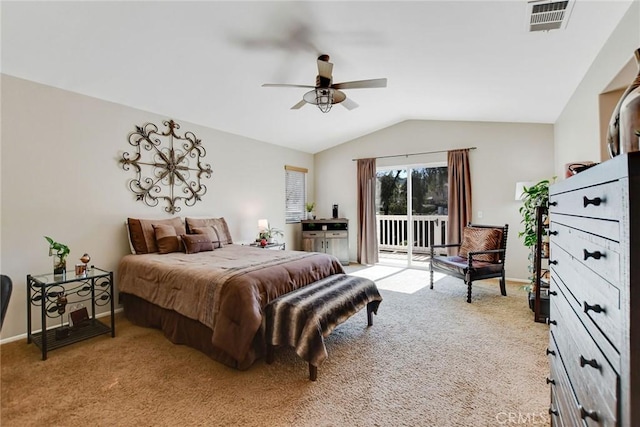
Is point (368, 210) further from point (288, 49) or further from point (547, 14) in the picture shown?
point (547, 14)

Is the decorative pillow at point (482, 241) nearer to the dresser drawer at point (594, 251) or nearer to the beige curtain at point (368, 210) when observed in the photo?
the beige curtain at point (368, 210)

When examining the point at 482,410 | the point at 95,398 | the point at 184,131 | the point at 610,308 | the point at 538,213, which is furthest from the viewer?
the point at 184,131

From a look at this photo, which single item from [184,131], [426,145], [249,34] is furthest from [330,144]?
[249,34]

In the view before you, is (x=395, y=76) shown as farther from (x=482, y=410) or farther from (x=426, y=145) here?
(x=482, y=410)

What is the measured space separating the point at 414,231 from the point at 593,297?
5523 mm

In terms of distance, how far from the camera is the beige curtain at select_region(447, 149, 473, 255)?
5.11m

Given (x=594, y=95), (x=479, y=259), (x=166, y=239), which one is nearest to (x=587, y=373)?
(x=594, y=95)

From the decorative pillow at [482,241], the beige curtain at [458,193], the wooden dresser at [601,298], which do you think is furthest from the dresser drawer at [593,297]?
the beige curtain at [458,193]

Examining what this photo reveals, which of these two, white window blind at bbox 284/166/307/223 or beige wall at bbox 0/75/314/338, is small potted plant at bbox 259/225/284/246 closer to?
white window blind at bbox 284/166/307/223

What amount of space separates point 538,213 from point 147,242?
4.51m

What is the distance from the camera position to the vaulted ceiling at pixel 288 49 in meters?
2.25

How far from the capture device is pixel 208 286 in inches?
97.2

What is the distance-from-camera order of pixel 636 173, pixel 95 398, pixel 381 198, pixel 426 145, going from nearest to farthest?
pixel 636 173
pixel 95 398
pixel 426 145
pixel 381 198

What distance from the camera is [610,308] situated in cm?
72
